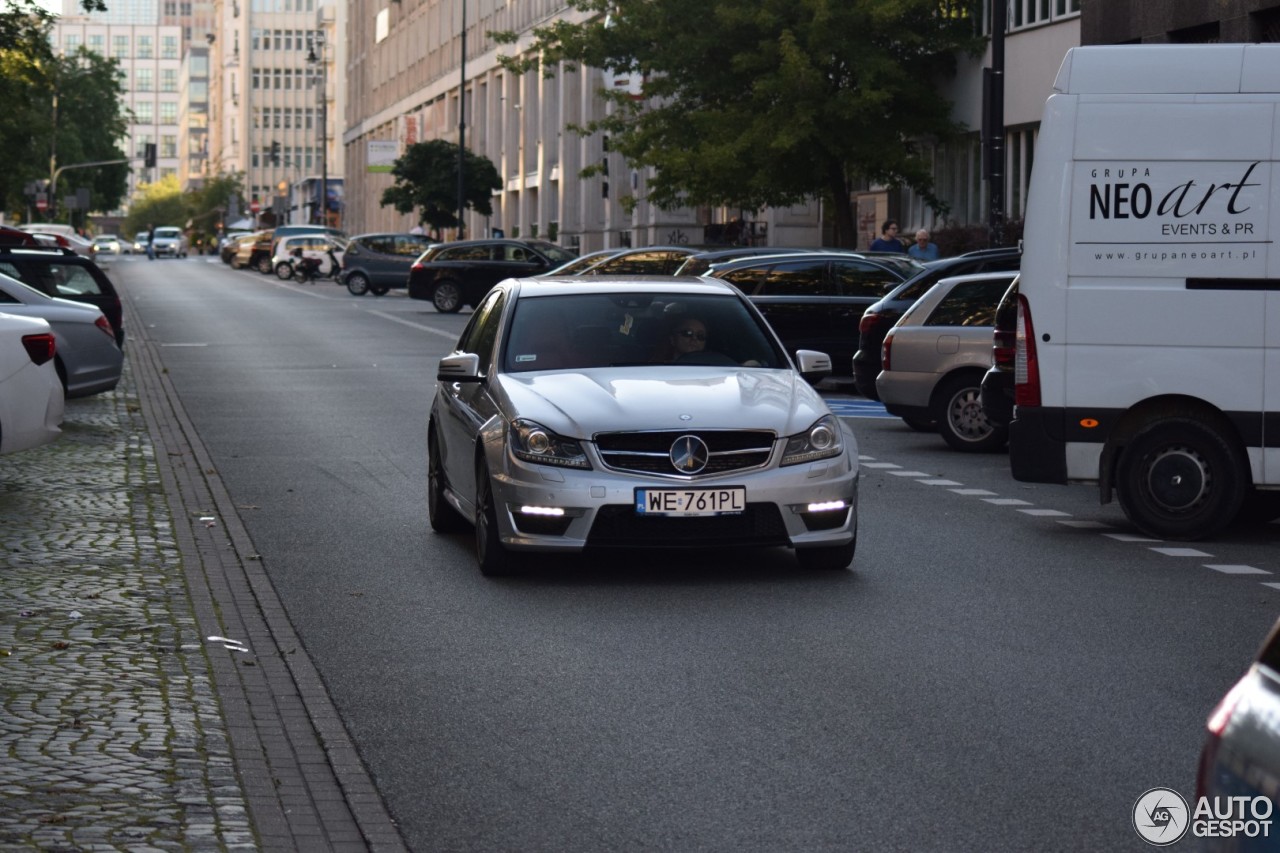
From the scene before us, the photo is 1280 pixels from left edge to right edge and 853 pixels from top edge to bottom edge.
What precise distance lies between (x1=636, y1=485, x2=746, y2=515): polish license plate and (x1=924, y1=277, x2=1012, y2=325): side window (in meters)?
8.50

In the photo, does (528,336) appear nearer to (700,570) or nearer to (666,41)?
(700,570)

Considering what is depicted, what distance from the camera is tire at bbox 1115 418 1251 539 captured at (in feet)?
39.8

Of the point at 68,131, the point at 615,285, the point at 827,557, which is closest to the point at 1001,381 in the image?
the point at 615,285

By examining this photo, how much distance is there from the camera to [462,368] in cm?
1129

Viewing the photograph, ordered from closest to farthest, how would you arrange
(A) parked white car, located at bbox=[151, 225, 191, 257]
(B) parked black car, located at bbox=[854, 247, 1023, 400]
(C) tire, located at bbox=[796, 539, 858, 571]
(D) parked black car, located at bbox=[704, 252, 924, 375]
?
(C) tire, located at bbox=[796, 539, 858, 571], (B) parked black car, located at bbox=[854, 247, 1023, 400], (D) parked black car, located at bbox=[704, 252, 924, 375], (A) parked white car, located at bbox=[151, 225, 191, 257]

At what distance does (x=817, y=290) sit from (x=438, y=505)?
1291 centimetres

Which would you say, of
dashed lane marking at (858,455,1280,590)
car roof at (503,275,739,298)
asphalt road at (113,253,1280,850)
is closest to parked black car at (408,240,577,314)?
dashed lane marking at (858,455,1280,590)

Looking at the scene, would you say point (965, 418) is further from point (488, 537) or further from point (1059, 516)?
point (488, 537)

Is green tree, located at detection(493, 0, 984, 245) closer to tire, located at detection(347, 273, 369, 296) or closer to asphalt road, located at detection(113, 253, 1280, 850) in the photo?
tire, located at detection(347, 273, 369, 296)

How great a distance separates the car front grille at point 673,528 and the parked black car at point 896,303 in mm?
9651

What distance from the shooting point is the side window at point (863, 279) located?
81.0 feet

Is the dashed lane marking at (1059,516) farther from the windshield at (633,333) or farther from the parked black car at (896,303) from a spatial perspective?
the parked black car at (896,303)

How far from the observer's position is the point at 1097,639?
8898mm

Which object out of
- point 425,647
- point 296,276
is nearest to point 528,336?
point 425,647
